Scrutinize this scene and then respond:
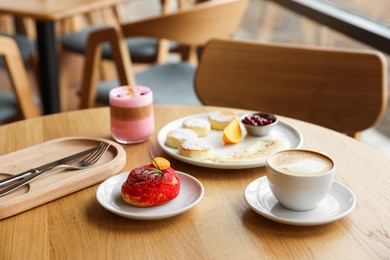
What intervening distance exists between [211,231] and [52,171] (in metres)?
0.35

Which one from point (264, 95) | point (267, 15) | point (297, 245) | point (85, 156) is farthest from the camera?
point (267, 15)

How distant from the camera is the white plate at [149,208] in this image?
0.89m

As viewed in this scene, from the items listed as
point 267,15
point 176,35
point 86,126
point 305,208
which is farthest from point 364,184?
point 267,15

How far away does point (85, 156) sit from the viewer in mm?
A: 1103

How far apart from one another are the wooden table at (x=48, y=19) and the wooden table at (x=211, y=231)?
1.49 meters

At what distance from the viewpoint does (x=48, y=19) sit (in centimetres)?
233

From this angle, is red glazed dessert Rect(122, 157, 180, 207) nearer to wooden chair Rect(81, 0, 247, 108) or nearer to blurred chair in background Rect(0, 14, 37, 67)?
wooden chair Rect(81, 0, 247, 108)

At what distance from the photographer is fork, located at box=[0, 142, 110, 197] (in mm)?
967

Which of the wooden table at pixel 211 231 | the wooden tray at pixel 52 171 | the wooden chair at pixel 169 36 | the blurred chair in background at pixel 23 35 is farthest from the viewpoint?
the blurred chair in background at pixel 23 35

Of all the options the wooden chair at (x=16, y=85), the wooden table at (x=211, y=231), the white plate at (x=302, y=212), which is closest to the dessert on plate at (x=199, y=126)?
the wooden table at (x=211, y=231)

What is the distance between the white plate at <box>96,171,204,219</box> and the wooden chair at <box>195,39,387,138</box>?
0.80 meters

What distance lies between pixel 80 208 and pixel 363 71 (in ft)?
3.25

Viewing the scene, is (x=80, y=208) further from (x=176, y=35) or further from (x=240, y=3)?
(x=240, y=3)

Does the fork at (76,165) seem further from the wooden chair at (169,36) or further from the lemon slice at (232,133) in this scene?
the wooden chair at (169,36)
